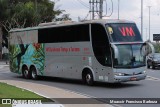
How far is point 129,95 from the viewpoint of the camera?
57.3 feet

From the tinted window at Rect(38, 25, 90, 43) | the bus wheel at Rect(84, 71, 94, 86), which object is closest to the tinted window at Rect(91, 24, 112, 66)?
the tinted window at Rect(38, 25, 90, 43)

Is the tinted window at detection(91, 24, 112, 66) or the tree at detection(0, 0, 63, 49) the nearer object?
the tinted window at detection(91, 24, 112, 66)

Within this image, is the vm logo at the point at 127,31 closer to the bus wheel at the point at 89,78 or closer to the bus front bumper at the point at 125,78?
the bus front bumper at the point at 125,78

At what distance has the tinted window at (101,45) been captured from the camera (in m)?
20.8

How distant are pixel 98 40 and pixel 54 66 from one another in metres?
4.95

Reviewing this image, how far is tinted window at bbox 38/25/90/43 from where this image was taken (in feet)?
73.6

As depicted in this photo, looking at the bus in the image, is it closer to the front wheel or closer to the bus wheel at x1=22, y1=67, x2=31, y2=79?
the front wheel

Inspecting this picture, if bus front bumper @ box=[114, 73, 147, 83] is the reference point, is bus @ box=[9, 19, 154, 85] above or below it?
above

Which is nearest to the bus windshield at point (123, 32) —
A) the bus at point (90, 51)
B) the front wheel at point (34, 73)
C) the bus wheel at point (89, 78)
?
the bus at point (90, 51)

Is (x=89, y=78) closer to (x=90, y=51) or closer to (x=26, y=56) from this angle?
(x=90, y=51)

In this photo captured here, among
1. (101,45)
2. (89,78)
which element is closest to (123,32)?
(101,45)

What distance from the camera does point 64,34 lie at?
24000mm

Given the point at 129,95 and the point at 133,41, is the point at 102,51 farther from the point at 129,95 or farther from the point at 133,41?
the point at 129,95

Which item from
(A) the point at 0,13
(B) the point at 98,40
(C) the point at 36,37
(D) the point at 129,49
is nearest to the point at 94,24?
(B) the point at 98,40
